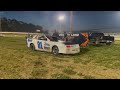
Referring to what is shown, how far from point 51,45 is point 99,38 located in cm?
139

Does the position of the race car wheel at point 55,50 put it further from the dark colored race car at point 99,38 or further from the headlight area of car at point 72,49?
the dark colored race car at point 99,38

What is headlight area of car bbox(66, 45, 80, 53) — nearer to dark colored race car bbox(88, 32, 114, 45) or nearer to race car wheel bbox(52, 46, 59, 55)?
race car wheel bbox(52, 46, 59, 55)

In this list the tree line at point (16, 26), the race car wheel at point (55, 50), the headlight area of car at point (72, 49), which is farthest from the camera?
the race car wheel at point (55, 50)

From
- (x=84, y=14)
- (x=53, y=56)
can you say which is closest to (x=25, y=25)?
(x=53, y=56)

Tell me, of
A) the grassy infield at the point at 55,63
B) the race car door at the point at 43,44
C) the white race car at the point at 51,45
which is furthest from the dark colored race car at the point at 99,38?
the race car door at the point at 43,44

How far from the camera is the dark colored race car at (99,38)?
25.9 feet

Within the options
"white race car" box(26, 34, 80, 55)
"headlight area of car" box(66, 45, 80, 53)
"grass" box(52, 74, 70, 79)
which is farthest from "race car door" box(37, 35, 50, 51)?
"grass" box(52, 74, 70, 79)

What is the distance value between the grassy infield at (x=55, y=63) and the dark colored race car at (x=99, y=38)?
0.59 ft

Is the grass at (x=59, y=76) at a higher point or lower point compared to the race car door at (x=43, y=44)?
lower

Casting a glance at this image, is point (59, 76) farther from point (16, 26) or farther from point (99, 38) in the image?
point (16, 26)

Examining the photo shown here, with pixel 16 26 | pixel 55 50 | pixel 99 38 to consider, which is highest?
pixel 16 26

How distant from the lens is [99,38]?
318 inches

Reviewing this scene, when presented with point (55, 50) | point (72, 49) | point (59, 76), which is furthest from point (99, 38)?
point (59, 76)
